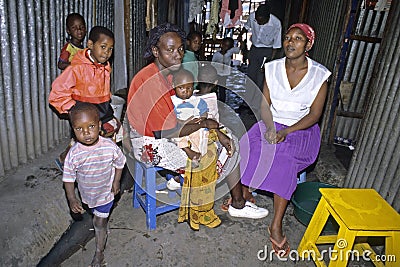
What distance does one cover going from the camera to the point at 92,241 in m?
3.00

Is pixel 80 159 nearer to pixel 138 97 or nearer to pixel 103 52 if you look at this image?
pixel 138 97

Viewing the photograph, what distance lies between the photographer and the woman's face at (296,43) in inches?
113

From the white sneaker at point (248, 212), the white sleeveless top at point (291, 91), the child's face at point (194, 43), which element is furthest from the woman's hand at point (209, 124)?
the child's face at point (194, 43)

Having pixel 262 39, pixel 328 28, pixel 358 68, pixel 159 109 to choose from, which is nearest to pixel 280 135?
pixel 159 109

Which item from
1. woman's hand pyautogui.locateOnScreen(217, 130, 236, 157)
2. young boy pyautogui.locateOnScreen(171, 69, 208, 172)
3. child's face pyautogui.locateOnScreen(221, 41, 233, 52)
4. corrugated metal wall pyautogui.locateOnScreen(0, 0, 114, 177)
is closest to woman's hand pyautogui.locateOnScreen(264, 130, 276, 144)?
woman's hand pyautogui.locateOnScreen(217, 130, 236, 157)

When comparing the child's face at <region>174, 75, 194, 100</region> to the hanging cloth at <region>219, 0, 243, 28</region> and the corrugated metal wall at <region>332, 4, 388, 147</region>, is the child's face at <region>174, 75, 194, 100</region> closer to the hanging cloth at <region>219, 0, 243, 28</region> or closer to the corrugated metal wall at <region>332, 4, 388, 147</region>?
the corrugated metal wall at <region>332, 4, 388, 147</region>

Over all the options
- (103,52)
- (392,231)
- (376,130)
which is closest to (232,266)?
(392,231)

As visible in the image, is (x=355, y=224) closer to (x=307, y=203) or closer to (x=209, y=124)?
(x=307, y=203)

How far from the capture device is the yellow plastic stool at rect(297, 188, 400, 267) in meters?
2.29

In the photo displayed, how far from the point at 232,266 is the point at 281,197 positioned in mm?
739

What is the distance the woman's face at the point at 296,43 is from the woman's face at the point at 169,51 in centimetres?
96

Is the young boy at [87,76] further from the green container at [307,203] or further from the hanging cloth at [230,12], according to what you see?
the hanging cloth at [230,12]

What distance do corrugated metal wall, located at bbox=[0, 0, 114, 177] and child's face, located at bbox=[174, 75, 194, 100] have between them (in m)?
1.48

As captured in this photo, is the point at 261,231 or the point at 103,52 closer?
the point at 103,52
